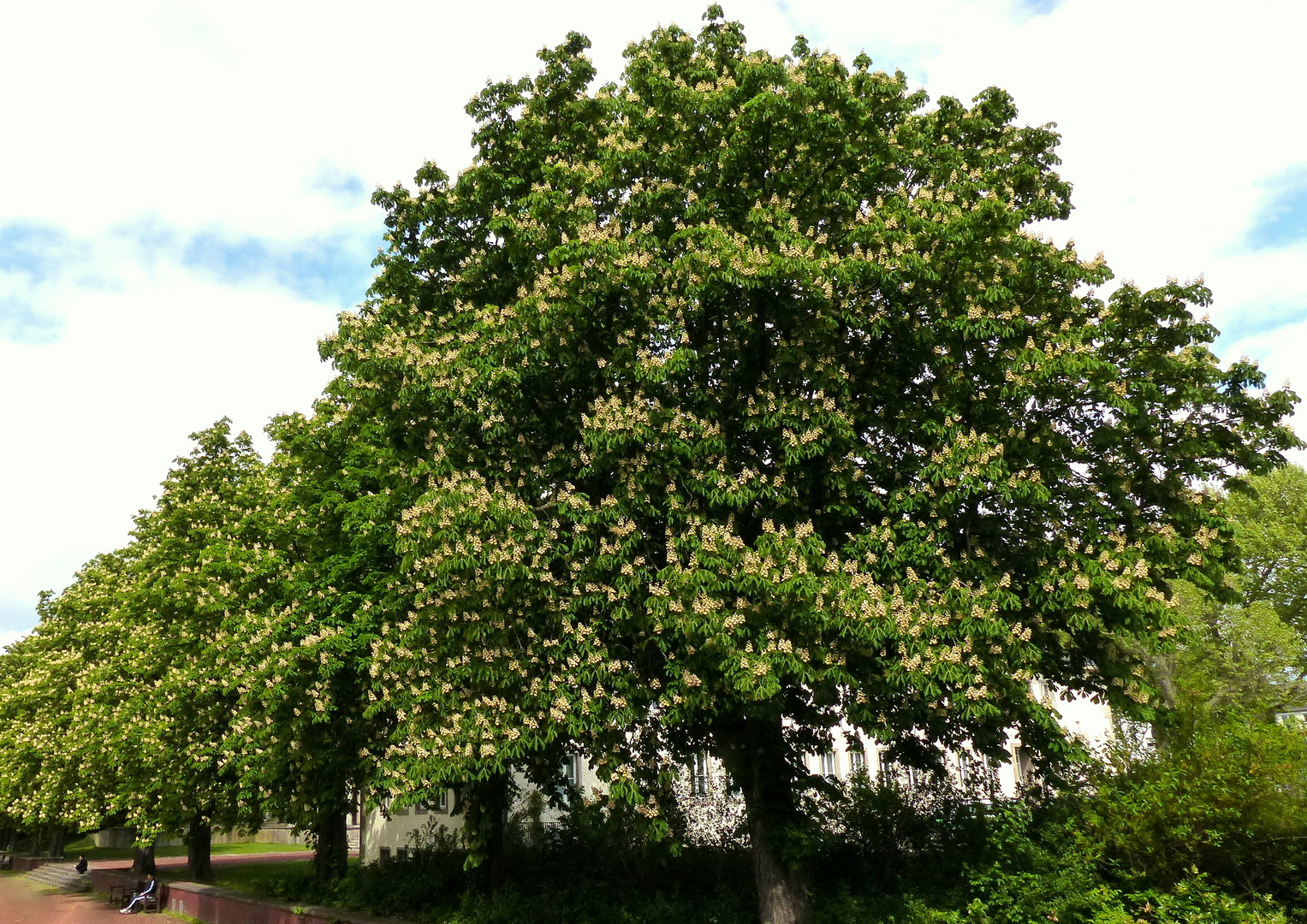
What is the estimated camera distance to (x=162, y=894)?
27.6m

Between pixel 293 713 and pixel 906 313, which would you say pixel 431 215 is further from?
pixel 293 713

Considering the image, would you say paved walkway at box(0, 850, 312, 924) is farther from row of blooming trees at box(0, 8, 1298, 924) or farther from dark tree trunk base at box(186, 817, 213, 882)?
row of blooming trees at box(0, 8, 1298, 924)

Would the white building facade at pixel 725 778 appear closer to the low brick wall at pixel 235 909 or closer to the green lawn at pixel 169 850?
the low brick wall at pixel 235 909

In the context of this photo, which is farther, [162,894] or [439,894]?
[162,894]

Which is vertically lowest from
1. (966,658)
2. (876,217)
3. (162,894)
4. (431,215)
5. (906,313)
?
(162,894)

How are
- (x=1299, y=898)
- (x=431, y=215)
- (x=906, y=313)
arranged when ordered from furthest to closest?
(x=431, y=215) < (x=906, y=313) < (x=1299, y=898)

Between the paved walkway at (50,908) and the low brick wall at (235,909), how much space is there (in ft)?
3.21

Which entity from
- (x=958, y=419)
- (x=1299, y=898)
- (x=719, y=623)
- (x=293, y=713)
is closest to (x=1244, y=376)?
(x=958, y=419)

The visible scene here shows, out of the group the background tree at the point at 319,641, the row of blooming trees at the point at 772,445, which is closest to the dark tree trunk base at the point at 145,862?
the background tree at the point at 319,641

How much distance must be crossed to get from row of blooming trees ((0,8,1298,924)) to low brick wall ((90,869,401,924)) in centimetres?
549

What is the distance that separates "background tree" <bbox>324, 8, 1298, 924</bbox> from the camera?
11.3m

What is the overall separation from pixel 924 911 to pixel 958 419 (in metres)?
6.10

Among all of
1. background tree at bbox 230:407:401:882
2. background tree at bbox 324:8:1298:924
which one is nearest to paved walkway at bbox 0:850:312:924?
background tree at bbox 230:407:401:882

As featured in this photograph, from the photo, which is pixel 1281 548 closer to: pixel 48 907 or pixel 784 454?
pixel 784 454
